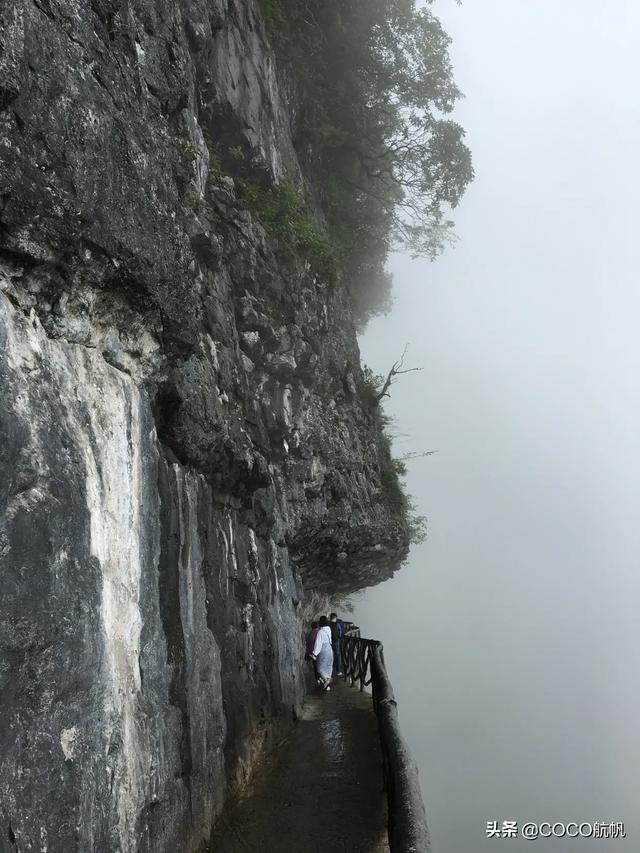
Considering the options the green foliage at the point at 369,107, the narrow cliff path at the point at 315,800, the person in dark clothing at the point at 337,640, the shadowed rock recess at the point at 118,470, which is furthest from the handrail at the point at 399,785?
the green foliage at the point at 369,107

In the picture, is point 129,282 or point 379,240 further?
point 379,240

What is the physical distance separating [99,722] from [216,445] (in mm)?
3435

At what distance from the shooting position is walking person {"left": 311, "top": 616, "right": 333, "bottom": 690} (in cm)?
1159

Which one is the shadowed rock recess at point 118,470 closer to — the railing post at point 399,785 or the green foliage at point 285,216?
the railing post at point 399,785

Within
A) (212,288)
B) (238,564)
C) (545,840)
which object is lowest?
(545,840)

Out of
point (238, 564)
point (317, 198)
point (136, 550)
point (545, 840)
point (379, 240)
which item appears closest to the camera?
point (136, 550)

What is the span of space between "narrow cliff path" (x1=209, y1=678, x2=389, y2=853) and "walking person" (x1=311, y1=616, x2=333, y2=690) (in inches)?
80.9

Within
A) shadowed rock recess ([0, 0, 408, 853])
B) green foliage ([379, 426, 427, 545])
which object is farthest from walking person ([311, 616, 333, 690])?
green foliage ([379, 426, 427, 545])

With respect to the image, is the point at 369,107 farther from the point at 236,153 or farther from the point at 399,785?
the point at 399,785

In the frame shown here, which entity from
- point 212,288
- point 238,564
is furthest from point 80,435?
point 212,288

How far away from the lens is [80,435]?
12.9ft

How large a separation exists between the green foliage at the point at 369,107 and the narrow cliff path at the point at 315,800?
12.6 meters

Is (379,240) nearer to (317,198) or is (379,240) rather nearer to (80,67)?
(317,198)

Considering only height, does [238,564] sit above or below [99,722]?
above
